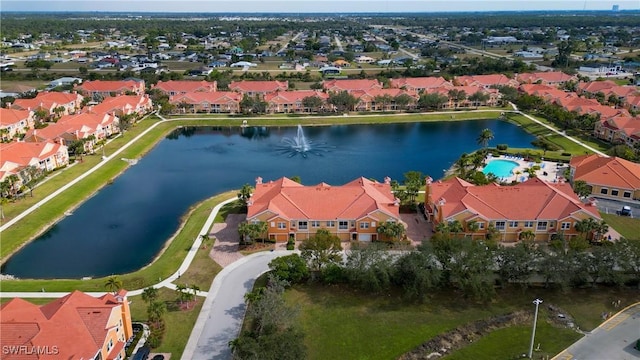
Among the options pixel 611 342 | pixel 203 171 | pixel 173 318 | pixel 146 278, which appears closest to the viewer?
pixel 611 342

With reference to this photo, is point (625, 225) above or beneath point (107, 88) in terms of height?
beneath

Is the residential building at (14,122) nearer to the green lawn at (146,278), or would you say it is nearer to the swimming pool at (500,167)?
the green lawn at (146,278)

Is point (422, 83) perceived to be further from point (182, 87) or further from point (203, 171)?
point (203, 171)

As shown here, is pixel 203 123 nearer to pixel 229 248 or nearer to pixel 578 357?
pixel 229 248

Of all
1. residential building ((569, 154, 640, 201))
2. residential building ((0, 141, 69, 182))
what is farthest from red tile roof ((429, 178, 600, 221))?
residential building ((0, 141, 69, 182))

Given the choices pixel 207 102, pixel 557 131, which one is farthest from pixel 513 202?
pixel 207 102

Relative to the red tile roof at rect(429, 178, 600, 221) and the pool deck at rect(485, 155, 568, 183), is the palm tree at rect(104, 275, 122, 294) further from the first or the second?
the pool deck at rect(485, 155, 568, 183)

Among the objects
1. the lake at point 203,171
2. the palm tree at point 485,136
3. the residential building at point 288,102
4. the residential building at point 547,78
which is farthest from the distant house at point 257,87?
the residential building at point 547,78
